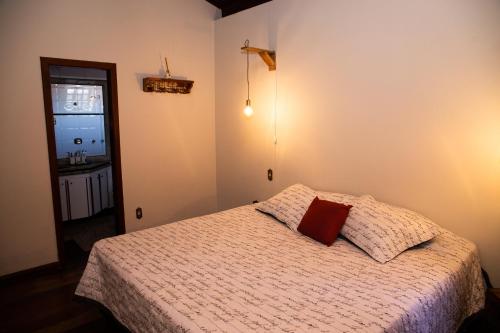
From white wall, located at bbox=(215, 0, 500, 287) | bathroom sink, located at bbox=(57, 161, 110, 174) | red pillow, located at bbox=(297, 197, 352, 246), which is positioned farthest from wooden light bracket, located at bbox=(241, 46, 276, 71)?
bathroom sink, located at bbox=(57, 161, 110, 174)

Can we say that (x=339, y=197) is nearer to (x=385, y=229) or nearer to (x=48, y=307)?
(x=385, y=229)

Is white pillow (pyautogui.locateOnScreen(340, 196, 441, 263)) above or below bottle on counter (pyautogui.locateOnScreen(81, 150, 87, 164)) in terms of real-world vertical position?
below

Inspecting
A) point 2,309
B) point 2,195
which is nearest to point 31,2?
point 2,195

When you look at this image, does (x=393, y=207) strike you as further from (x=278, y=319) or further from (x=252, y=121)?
(x=252, y=121)

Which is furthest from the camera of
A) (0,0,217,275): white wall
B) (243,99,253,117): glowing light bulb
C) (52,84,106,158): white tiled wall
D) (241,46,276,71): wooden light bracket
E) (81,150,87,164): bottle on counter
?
(81,150,87,164): bottle on counter

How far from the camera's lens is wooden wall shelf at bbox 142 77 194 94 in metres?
3.45

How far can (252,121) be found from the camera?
3.59 m

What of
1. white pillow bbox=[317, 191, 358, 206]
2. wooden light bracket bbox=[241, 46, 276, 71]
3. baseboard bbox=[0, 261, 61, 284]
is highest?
wooden light bracket bbox=[241, 46, 276, 71]

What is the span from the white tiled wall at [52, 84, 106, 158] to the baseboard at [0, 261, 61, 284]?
6.42 ft

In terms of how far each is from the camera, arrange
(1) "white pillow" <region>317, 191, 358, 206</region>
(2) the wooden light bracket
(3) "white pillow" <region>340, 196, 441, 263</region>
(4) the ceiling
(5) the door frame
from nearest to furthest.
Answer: (3) "white pillow" <region>340, 196, 441, 263</region>, (1) "white pillow" <region>317, 191, 358, 206</region>, (5) the door frame, (2) the wooden light bracket, (4) the ceiling

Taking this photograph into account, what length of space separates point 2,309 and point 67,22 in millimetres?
2500

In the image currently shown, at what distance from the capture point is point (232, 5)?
3809mm

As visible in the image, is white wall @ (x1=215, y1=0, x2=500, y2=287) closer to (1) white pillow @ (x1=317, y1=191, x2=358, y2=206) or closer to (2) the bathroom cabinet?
(1) white pillow @ (x1=317, y1=191, x2=358, y2=206)

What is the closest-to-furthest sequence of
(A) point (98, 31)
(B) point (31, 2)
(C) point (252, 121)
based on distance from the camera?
(B) point (31, 2) < (A) point (98, 31) < (C) point (252, 121)
